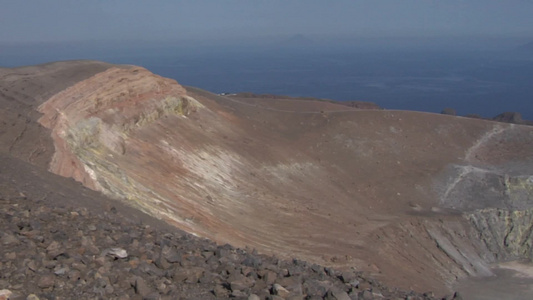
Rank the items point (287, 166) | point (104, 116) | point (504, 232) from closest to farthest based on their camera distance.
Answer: point (104, 116)
point (504, 232)
point (287, 166)

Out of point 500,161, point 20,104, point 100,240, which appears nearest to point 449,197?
point 500,161

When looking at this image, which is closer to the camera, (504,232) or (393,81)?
(504,232)

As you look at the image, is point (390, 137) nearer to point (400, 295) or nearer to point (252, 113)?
point (252, 113)

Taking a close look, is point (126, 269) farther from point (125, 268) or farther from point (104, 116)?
point (104, 116)

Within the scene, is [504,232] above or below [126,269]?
below

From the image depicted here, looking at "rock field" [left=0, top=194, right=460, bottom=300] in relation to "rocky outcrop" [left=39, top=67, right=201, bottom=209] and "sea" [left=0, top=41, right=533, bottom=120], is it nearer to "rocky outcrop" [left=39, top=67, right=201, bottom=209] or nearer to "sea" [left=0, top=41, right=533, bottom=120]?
"rocky outcrop" [left=39, top=67, right=201, bottom=209]

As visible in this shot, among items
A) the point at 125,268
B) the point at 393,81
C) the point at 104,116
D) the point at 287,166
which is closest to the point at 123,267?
the point at 125,268

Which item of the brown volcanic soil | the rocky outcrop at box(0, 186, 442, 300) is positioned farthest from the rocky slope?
the brown volcanic soil

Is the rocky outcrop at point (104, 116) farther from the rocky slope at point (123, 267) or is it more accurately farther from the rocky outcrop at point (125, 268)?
the rocky outcrop at point (125, 268)
